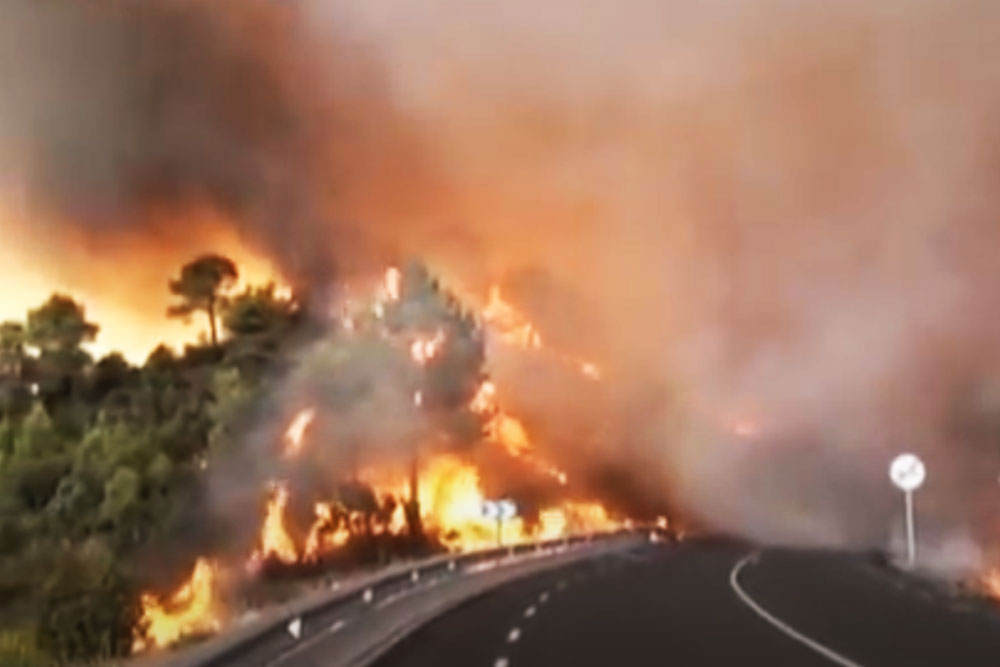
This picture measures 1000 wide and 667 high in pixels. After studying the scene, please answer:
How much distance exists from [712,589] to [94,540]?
2543 cm

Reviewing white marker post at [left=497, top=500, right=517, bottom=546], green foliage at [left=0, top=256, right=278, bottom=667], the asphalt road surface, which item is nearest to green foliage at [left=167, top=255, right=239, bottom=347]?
green foliage at [left=0, top=256, right=278, bottom=667]

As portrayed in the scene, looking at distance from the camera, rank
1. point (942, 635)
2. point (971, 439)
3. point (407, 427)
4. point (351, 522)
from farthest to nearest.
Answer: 1. point (971, 439)
2. point (407, 427)
3. point (351, 522)
4. point (942, 635)

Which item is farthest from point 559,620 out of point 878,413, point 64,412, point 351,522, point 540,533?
point 64,412

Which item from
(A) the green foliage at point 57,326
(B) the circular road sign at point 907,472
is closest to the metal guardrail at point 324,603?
(B) the circular road sign at point 907,472

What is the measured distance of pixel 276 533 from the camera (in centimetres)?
5400

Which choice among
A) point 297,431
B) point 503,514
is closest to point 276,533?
point 297,431

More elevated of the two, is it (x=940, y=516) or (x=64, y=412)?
(x=64, y=412)

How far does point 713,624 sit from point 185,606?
25.1 metres

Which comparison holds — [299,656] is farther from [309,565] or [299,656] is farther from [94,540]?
[94,540]

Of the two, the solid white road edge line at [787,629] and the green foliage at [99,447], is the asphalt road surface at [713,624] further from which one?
the green foliage at [99,447]

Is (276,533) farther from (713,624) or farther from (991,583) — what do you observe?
(713,624)

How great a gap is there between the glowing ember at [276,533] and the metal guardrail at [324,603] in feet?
24.2

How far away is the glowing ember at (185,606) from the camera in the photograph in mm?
36219

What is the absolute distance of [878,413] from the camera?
65.1 m
